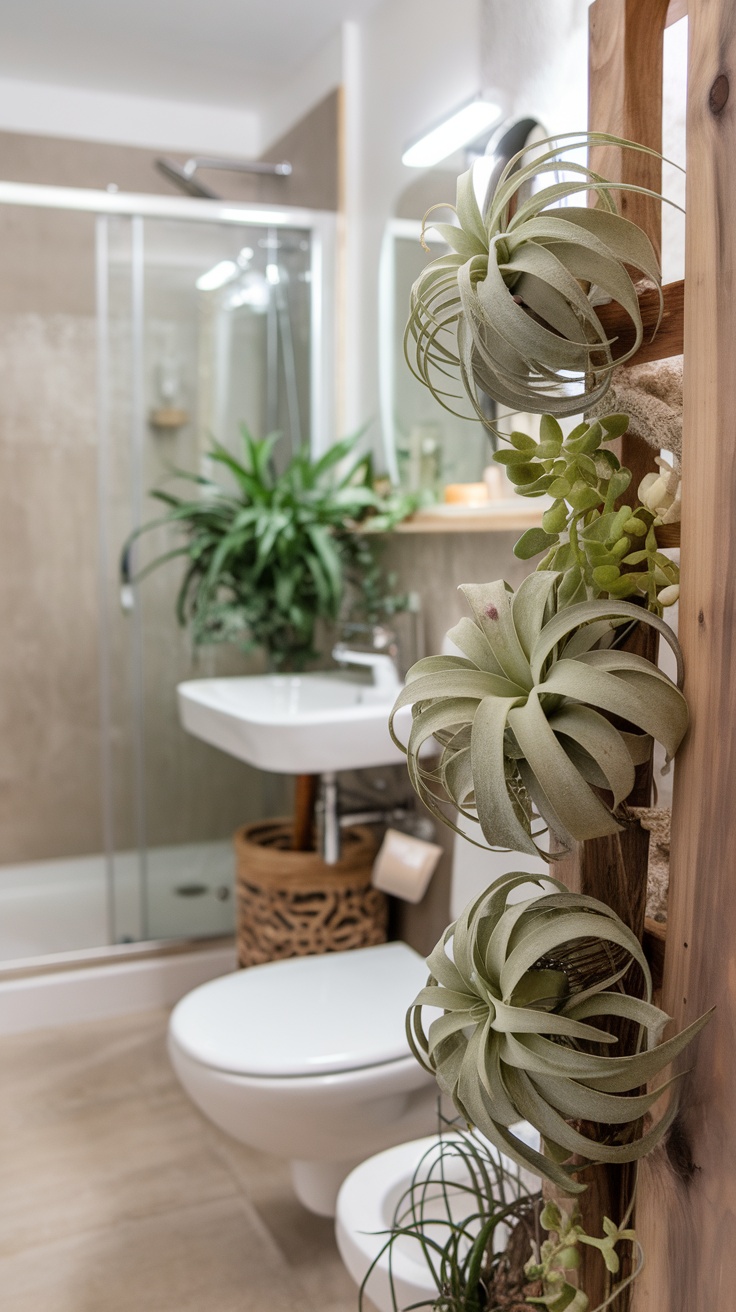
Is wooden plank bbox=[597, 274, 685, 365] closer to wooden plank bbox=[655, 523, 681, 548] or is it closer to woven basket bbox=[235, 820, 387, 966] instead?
wooden plank bbox=[655, 523, 681, 548]

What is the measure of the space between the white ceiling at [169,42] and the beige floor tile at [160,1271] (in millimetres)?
2546

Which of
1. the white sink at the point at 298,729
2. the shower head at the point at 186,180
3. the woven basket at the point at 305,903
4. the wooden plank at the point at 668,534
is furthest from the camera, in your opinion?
the shower head at the point at 186,180

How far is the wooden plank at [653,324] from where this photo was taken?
0.77 meters

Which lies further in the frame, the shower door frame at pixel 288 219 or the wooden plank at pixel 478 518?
the shower door frame at pixel 288 219

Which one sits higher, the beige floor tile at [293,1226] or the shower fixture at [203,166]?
the shower fixture at [203,166]

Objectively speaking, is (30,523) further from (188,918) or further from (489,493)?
(489,493)

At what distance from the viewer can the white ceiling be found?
253 centimetres

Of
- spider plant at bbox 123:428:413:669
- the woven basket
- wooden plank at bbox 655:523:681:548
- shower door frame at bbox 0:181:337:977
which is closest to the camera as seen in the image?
wooden plank at bbox 655:523:681:548

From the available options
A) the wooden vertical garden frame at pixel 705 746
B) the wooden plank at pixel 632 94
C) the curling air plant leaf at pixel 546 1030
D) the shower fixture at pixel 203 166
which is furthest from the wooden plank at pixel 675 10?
the shower fixture at pixel 203 166

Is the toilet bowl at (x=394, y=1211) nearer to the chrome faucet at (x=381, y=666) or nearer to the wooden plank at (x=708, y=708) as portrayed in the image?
the wooden plank at (x=708, y=708)

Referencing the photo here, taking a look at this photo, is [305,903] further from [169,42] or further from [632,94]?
[169,42]

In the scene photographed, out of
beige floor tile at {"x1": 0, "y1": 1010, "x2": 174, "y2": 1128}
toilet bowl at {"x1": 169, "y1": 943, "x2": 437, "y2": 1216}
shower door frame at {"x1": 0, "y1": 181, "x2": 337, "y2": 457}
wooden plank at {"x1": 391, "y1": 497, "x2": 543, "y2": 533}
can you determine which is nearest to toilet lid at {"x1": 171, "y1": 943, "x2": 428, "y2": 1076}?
toilet bowl at {"x1": 169, "y1": 943, "x2": 437, "y2": 1216}

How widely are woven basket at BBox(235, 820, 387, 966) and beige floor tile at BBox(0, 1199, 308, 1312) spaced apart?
20.2 inches

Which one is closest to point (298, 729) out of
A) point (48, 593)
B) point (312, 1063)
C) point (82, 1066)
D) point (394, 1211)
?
point (312, 1063)
